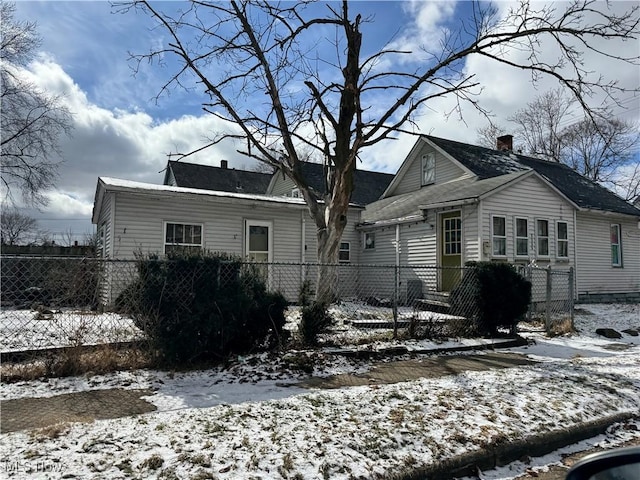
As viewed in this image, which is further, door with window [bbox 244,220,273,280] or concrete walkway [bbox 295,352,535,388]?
door with window [bbox 244,220,273,280]

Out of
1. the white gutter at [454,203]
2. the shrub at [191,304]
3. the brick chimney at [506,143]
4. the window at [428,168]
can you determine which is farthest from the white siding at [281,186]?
the shrub at [191,304]

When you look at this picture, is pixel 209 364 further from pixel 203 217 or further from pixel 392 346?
pixel 203 217

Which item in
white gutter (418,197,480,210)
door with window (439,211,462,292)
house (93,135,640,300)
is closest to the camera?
house (93,135,640,300)

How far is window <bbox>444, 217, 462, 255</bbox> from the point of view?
13.4 meters

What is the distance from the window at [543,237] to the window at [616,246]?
492 cm

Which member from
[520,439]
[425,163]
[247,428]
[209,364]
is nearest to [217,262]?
[209,364]

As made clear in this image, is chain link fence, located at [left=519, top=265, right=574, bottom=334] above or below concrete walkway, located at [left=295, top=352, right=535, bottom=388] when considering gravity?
above

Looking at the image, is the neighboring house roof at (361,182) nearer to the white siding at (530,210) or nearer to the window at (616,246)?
the white siding at (530,210)

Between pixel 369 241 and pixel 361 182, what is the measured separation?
1001 cm

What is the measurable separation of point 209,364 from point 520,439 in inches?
146

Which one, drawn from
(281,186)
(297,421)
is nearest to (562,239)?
(297,421)

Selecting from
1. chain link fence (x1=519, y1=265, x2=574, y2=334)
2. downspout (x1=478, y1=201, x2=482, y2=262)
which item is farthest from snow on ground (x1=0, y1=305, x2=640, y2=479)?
downspout (x1=478, y1=201, x2=482, y2=262)

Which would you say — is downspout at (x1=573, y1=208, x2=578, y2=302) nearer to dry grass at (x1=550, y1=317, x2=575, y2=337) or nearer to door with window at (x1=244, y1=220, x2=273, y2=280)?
dry grass at (x1=550, y1=317, x2=575, y2=337)

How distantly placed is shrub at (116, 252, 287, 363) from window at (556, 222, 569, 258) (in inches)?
491
